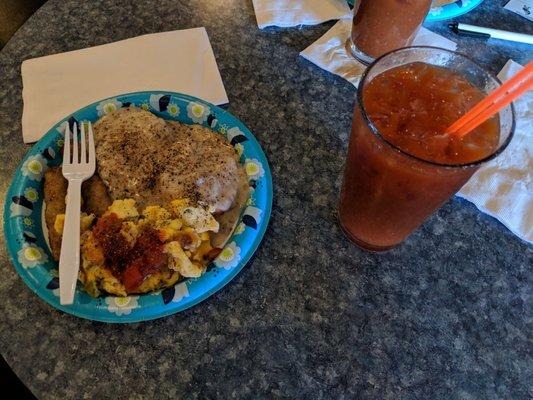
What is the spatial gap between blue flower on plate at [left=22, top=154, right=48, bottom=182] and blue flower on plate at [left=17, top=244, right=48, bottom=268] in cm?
14

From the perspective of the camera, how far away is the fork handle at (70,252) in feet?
2.20

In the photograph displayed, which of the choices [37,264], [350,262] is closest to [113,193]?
[37,264]

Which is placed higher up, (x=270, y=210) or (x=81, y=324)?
(x=270, y=210)

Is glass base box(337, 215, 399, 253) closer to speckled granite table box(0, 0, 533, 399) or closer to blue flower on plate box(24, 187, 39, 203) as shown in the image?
speckled granite table box(0, 0, 533, 399)

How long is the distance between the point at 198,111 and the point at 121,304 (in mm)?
397

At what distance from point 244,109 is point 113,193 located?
328 millimetres

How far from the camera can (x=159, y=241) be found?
71cm

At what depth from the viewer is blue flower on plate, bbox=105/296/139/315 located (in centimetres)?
68

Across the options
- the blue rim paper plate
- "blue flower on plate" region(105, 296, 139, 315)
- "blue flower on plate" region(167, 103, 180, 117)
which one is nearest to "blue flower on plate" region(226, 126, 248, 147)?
the blue rim paper plate

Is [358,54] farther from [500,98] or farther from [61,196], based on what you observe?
[61,196]

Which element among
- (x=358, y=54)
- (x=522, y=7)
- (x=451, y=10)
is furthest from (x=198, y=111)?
(x=522, y=7)

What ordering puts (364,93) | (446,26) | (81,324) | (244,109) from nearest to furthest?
(364,93) → (81,324) → (244,109) → (446,26)

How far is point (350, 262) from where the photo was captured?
30.8 inches

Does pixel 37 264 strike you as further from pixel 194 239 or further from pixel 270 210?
pixel 270 210
